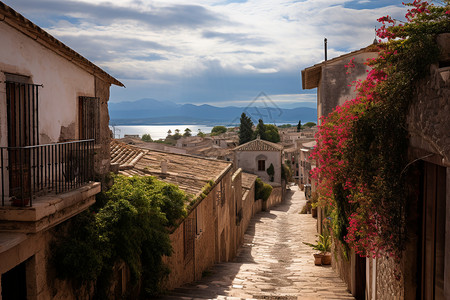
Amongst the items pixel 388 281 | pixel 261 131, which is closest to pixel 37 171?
pixel 388 281

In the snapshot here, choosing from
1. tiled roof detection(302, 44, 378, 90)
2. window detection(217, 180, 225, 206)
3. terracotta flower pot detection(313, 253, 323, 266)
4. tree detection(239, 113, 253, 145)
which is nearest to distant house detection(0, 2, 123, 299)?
window detection(217, 180, 225, 206)

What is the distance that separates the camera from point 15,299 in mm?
5105

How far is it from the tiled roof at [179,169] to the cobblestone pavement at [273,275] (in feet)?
9.43

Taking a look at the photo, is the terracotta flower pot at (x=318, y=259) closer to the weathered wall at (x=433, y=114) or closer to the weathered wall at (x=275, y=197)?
the weathered wall at (x=433, y=114)

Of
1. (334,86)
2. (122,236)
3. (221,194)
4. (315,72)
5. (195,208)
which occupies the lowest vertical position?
(221,194)

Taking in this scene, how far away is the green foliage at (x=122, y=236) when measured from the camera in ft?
18.7

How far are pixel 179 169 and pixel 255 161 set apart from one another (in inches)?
1341

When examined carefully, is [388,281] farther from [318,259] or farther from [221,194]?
[221,194]

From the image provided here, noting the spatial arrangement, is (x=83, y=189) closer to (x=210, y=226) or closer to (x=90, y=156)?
(x=90, y=156)

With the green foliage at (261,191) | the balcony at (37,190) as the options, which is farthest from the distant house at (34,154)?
the green foliage at (261,191)

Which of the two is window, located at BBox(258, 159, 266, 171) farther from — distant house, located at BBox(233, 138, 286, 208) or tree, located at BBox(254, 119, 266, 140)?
tree, located at BBox(254, 119, 266, 140)

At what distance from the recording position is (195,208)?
39.1 ft

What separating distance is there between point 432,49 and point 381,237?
2.88 m

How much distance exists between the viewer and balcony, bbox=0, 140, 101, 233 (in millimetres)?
4781
